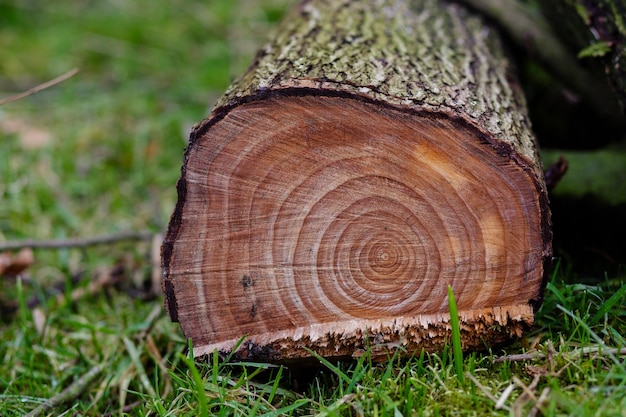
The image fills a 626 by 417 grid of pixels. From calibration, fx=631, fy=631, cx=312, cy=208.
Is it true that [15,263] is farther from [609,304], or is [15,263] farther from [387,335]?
[609,304]

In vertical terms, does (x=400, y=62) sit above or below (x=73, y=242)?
above

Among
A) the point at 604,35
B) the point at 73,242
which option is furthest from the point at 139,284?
the point at 604,35

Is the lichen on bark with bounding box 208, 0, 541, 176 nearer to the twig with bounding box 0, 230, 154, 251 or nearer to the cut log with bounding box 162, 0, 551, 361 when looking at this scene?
the cut log with bounding box 162, 0, 551, 361

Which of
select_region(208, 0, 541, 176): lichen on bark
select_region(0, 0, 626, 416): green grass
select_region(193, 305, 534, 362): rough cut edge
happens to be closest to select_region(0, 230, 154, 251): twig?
select_region(0, 0, 626, 416): green grass

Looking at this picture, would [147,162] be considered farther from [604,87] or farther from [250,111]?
[604,87]

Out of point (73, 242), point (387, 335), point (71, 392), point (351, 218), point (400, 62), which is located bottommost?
point (71, 392)

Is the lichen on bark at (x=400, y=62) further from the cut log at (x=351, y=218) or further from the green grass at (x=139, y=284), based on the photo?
the green grass at (x=139, y=284)

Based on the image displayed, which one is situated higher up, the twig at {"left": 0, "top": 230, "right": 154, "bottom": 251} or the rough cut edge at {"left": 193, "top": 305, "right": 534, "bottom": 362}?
the rough cut edge at {"left": 193, "top": 305, "right": 534, "bottom": 362}

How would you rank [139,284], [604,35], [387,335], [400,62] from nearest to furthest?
1. [387,335]
2. [400,62]
3. [604,35]
4. [139,284]
